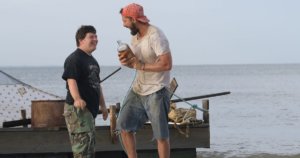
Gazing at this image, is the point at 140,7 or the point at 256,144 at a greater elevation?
the point at 140,7

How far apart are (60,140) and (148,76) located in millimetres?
3163

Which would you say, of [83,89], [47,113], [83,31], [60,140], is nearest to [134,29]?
[83,31]

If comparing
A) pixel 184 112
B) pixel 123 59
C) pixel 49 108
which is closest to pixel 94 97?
pixel 123 59

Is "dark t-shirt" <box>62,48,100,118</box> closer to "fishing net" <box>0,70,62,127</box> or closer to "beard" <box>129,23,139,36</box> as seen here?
"beard" <box>129,23,139,36</box>

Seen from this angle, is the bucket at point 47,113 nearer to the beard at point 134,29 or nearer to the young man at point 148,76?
the young man at point 148,76

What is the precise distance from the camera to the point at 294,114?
29000 mm

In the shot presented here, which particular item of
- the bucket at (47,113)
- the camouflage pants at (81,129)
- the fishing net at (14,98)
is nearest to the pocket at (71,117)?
the camouflage pants at (81,129)

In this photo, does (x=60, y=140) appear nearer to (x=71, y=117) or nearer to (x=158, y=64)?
(x=71, y=117)

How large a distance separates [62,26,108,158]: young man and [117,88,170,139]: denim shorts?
35 cm

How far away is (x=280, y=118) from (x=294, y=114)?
2.32 metres

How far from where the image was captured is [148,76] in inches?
253

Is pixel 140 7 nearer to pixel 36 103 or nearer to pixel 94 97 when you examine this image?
pixel 94 97

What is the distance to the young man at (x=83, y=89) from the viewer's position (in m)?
6.26

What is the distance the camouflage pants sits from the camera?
635 centimetres
